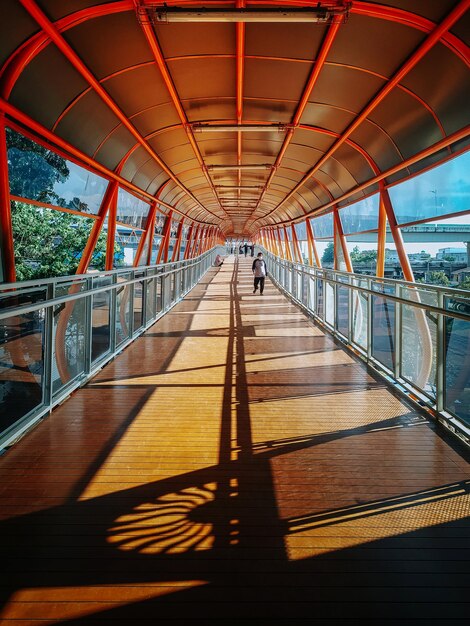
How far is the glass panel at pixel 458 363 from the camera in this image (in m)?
3.50

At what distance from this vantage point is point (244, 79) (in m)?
5.74

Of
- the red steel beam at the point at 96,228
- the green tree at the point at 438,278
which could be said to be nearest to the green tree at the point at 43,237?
the red steel beam at the point at 96,228

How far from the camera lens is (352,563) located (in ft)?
7.07

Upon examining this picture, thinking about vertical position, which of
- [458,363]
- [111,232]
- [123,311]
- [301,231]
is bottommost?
[458,363]

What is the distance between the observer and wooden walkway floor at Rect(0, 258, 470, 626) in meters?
1.92

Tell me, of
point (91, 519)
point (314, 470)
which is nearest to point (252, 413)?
point (314, 470)

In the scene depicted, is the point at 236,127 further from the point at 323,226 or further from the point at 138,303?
the point at 323,226

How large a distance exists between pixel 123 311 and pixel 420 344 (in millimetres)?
4193

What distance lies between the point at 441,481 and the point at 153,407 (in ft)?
8.37

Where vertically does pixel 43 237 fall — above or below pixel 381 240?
above

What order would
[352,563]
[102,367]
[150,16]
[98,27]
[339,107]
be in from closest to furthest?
[352,563] → [150,16] → [98,27] → [102,367] → [339,107]

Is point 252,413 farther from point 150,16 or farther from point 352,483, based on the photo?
point 150,16

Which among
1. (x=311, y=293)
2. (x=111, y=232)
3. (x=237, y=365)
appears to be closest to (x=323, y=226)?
(x=311, y=293)

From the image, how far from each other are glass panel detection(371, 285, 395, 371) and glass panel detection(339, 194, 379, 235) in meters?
4.80
